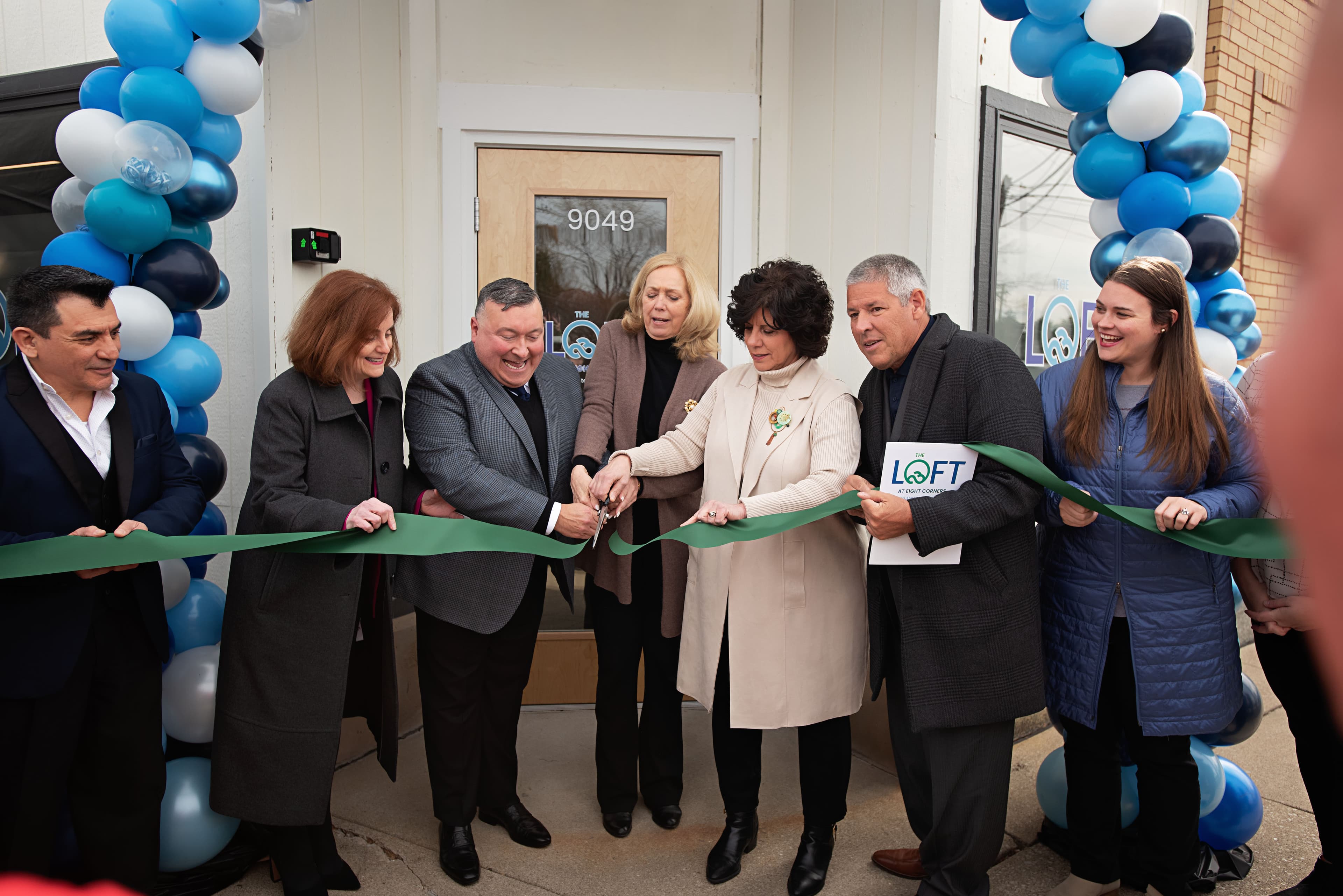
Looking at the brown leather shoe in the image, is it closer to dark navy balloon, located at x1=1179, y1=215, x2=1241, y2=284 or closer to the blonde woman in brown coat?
the blonde woman in brown coat

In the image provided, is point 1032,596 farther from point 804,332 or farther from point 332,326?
point 332,326

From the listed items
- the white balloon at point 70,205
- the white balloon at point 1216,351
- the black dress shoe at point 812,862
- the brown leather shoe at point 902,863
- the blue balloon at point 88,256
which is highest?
the white balloon at point 70,205

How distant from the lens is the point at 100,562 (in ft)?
8.21


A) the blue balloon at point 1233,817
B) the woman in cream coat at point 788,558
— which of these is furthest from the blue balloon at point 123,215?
the blue balloon at point 1233,817

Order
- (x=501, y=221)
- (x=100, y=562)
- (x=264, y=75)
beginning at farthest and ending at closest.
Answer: (x=501, y=221)
(x=264, y=75)
(x=100, y=562)

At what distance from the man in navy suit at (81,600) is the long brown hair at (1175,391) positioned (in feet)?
9.76

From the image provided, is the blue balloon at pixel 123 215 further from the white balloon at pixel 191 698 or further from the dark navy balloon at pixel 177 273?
the white balloon at pixel 191 698

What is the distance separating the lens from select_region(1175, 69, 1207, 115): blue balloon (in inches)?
132

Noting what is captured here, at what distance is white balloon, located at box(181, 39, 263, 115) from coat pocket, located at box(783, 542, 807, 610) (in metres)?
2.49

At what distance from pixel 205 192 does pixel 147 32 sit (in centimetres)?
52

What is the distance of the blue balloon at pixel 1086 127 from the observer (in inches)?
134

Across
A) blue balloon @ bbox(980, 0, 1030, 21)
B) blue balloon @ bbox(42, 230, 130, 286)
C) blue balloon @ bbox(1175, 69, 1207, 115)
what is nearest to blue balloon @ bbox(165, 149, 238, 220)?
blue balloon @ bbox(42, 230, 130, 286)

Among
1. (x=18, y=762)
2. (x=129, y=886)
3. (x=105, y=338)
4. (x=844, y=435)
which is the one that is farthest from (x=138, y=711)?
(x=844, y=435)

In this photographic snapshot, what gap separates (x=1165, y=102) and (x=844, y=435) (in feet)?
5.50
